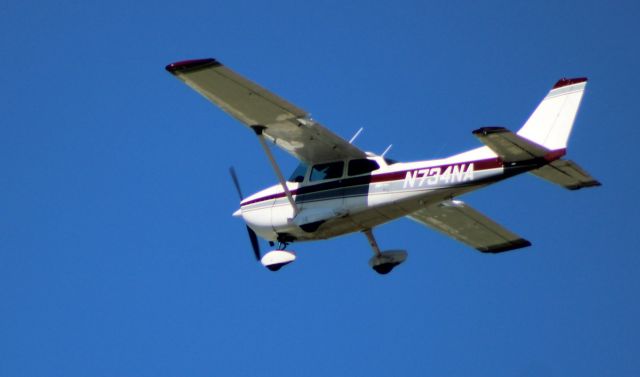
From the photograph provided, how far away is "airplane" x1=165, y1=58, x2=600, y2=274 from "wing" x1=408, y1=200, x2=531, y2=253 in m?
0.12

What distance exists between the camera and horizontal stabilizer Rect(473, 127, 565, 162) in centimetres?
2191

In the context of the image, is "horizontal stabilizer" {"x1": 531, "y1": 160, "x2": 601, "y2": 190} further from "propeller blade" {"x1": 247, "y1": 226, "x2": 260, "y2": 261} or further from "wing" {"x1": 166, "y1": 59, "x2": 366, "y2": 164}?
"propeller blade" {"x1": 247, "y1": 226, "x2": 260, "y2": 261}

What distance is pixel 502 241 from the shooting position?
1076 inches

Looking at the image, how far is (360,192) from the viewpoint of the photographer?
2425 centimetres

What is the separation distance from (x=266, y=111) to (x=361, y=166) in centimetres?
207

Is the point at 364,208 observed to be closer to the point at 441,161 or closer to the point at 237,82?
the point at 441,161

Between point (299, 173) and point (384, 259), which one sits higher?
point (299, 173)

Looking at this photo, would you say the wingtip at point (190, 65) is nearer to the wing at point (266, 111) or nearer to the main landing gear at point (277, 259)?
the wing at point (266, 111)

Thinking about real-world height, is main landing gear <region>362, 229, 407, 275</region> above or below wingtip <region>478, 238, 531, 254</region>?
below

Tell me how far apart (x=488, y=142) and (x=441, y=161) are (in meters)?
1.65

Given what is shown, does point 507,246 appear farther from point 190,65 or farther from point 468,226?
point 190,65

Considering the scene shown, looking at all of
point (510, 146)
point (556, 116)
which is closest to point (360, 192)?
point (510, 146)

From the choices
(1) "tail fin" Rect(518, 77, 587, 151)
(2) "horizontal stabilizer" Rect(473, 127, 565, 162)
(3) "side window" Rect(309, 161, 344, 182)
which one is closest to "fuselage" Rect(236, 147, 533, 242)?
(3) "side window" Rect(309, 161, 344, 182)

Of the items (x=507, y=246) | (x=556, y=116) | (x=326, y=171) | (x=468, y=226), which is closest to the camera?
(x=556, y=116)
